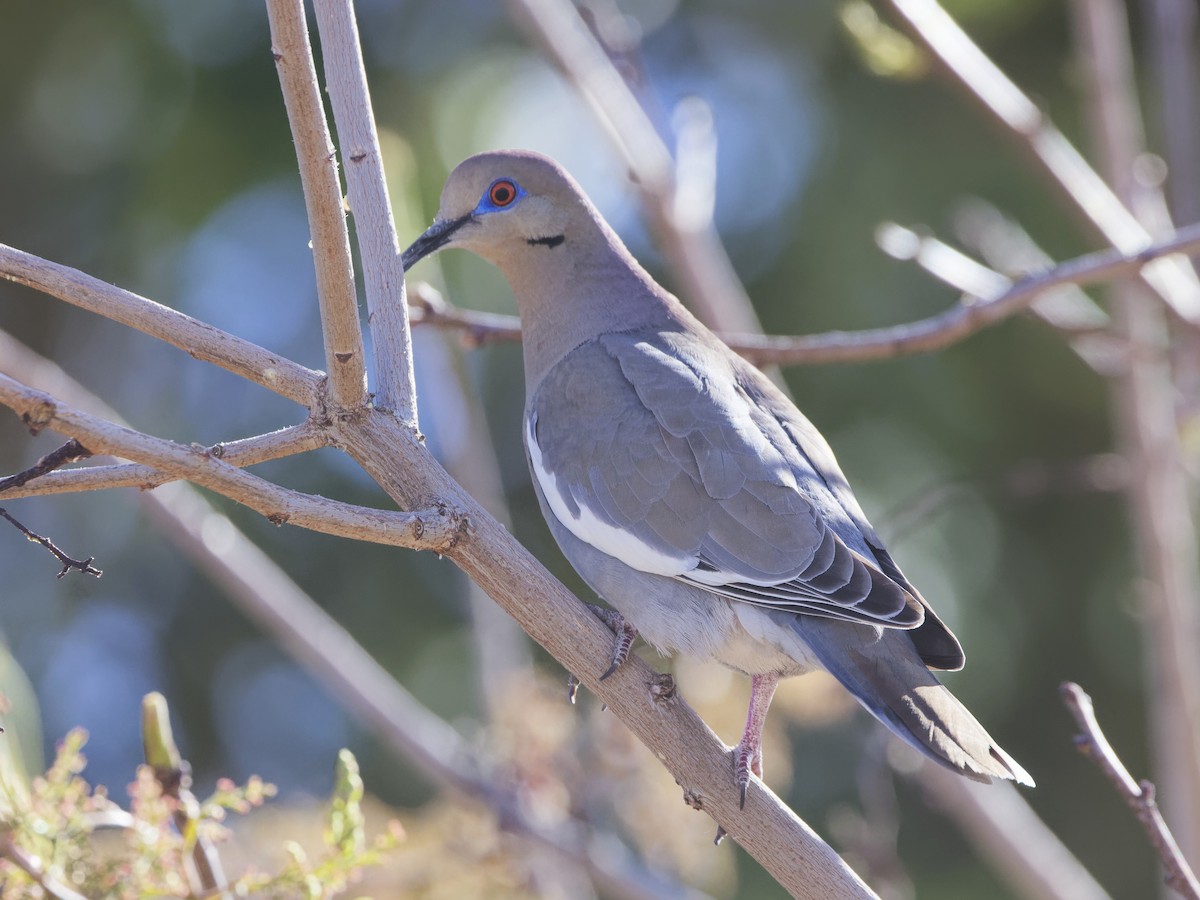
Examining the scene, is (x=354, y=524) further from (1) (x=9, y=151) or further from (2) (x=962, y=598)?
(1) (x=9, y=151)

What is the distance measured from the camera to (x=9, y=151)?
6.83 m

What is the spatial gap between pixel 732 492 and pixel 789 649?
1.12 ft

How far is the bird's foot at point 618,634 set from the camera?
6.63 feet

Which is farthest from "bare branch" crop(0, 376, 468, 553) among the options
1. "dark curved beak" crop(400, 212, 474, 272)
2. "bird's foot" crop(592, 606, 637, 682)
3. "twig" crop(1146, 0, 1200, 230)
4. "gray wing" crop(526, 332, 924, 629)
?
"twig" crop(1146, 0, 1200, 230)

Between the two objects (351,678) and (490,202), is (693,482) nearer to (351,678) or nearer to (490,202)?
(490,202)

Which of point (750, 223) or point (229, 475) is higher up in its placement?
point (750, 223)

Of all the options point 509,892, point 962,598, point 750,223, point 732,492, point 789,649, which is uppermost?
point 750,223

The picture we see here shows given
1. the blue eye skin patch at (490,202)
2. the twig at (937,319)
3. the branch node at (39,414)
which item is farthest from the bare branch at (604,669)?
the blue eye skin patch at (490,202)

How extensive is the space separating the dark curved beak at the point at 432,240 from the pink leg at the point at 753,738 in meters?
1.20

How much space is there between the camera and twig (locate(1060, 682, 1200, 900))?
71.2 inches

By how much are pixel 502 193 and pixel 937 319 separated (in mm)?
1043

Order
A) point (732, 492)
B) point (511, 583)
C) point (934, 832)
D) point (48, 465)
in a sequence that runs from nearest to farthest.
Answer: point (48, 465)
point (511, 583)
point (732, 492)
point (934, 832)

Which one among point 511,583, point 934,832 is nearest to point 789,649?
point 511,583

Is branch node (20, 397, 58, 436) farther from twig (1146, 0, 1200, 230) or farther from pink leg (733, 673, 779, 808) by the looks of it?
twig (1146, 0, 1200, 230)
